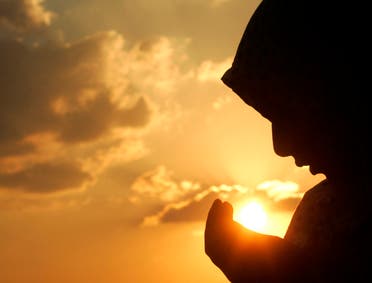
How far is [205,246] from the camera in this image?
279 inches

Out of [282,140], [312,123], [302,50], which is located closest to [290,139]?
[282,140]

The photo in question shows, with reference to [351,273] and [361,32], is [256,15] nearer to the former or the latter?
[361,32]

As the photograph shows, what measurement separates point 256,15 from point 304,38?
28.3 inches

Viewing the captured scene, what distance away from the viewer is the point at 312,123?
21.1 feet

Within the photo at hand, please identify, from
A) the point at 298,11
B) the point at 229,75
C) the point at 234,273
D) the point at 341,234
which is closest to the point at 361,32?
the point at 298,11

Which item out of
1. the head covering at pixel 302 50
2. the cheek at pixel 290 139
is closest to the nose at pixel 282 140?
the cheek at pixel 290 139

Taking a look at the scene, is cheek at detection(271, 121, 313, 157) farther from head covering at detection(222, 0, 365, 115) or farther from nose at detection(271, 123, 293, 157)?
head covering at detection(222, 0, 365, 115)

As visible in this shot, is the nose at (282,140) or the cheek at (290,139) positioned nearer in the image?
the cheek at (290,139)

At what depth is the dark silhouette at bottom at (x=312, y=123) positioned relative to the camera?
622 centimetres

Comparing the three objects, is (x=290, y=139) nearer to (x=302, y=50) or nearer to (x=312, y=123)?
(x=312, y=123)

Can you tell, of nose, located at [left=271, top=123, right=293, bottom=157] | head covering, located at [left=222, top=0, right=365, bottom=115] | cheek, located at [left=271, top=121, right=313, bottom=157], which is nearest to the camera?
head covering, located at [left=222, top=0, right=365, bottom=115]

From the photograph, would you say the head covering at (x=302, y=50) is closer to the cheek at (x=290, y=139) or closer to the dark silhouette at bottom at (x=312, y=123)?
the dark silhouette at bottom at (x=312, y=123)

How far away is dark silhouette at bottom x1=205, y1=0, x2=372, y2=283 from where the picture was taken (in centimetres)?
622

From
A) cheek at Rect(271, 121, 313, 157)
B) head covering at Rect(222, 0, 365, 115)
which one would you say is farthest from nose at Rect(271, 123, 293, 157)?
head covering at Rect(222, 0, 365, 115)
